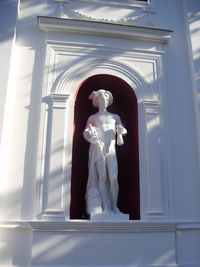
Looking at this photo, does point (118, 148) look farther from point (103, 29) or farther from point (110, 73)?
point (103, 29)

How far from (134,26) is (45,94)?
156cm

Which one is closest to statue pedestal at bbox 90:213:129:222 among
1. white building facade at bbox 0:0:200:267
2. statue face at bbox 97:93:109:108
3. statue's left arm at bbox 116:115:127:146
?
white building facade at bbox 0:0:200:267

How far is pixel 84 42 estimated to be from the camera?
4.66 metres

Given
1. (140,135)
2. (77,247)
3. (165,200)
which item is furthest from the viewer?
(140,135)

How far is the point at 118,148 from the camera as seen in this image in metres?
4.63

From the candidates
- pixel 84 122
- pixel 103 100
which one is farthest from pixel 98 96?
pixel 84 122

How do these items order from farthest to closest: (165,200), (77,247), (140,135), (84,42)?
(84,42), (140,135), (165,200), (77,247)

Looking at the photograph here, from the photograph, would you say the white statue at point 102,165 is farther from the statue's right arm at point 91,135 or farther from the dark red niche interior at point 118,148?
the dark red niche interior at point 118,148

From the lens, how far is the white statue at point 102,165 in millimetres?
4020

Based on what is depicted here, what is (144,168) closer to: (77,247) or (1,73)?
(77,247)

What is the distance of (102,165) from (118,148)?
1.97 feet

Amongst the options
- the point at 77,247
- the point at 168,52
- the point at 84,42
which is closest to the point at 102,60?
the point at 84,42

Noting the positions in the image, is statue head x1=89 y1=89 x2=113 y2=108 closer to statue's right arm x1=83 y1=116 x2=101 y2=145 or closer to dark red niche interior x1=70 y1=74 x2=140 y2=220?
dark red niche interior x1=70 y1=74 x2=140 y2=220

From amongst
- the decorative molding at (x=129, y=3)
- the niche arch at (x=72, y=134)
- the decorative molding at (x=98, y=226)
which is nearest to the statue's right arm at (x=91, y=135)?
the niche arch at (x=72, y=134)
